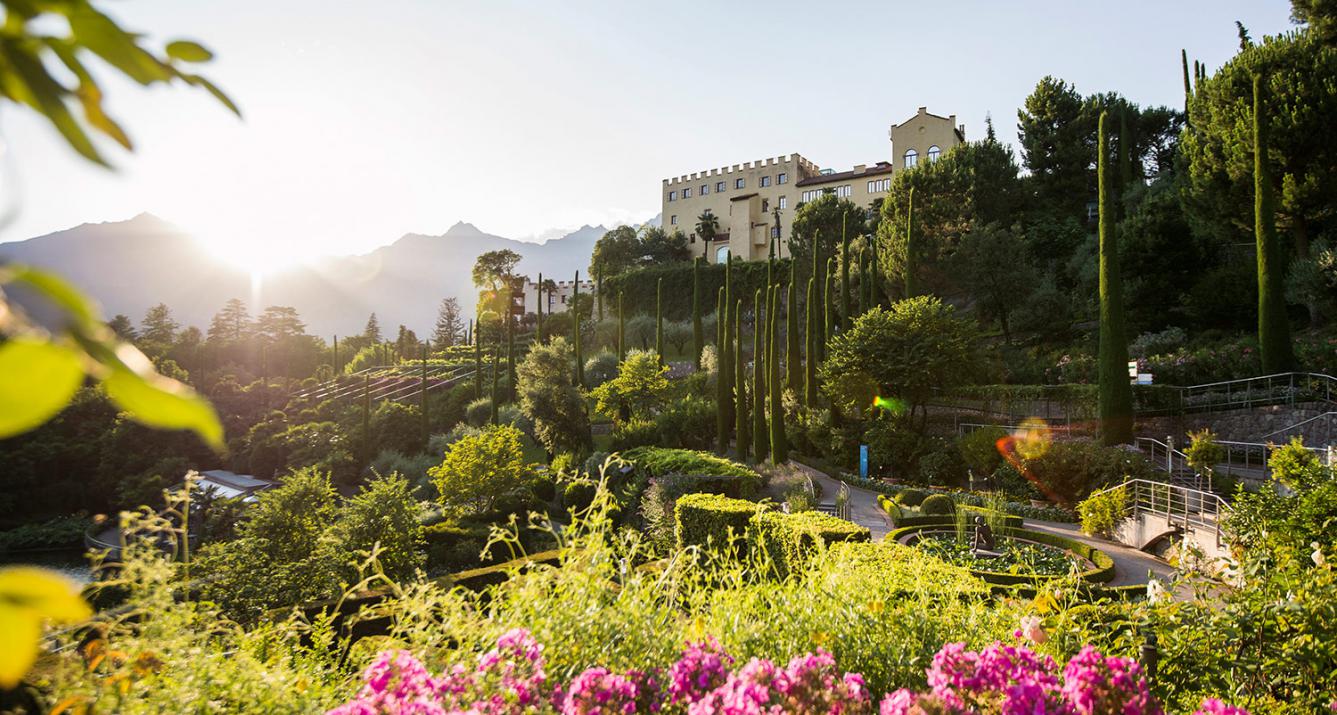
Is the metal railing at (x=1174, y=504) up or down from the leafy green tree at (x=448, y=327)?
down

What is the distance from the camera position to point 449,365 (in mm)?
50188

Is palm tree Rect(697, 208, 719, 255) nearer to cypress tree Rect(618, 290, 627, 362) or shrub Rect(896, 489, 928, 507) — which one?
cypress tree Rect(618, 290, 627, 362)

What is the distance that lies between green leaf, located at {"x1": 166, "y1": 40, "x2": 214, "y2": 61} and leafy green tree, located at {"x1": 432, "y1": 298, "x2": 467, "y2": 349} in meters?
77.0

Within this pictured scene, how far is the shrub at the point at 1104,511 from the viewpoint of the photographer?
13.6m

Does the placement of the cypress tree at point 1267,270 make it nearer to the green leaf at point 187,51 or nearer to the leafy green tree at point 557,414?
the leafy green tree at point 557,414

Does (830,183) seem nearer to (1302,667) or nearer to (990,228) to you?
(990,228)

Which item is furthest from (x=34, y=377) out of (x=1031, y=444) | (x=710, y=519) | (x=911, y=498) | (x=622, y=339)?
(x=622, y=339)

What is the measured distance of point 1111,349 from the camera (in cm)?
1969

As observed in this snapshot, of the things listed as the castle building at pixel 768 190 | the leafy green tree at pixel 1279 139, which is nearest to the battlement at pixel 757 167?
the castle building at pixel 768 190

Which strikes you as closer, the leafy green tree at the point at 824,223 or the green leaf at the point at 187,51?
the green leaf at the point at 187,51

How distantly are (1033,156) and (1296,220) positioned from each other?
17.6 meters

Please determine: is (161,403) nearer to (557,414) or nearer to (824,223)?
(557,414)

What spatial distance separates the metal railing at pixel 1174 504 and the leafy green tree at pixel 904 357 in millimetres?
7966

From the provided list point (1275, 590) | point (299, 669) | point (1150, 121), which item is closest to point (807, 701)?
point (299, 669)
